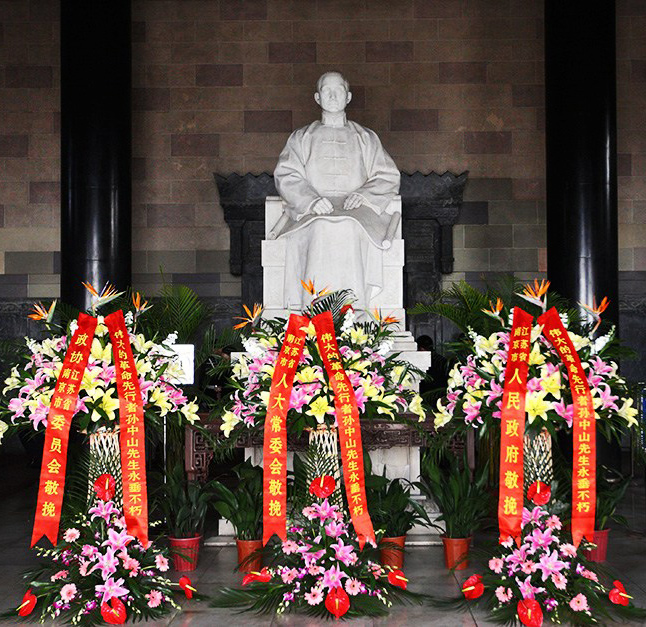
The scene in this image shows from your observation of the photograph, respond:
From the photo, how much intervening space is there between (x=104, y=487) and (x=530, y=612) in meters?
1.61

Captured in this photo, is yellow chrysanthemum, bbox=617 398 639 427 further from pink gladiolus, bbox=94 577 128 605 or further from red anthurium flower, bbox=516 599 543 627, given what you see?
pink gladiolus, bbox=94 577 128 605

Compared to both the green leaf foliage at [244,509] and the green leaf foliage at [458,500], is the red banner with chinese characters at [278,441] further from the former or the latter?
the green leaf foliage at [458,500]

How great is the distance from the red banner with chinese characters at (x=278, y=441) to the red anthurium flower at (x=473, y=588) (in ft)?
2.30

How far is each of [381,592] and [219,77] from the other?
6007 mm

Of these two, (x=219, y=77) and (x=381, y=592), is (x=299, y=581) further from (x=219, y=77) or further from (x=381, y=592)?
(x=219, y=77)

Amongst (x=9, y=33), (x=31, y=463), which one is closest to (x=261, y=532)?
(x=31, y=463)

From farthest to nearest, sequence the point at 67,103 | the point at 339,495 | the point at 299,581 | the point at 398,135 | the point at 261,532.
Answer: the point at 398,135 → the point at 67,103 → the point at 261,532 → the point at 339,495 → the point at 299,581

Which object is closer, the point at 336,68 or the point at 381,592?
the point at 381,592

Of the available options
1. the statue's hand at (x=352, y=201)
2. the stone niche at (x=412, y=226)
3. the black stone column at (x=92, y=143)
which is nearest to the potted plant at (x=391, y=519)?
the statue's hand at (x=352, y=201)

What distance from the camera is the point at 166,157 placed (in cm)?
819

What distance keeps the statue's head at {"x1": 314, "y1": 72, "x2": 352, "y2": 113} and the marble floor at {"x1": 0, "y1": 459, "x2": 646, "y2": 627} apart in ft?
9.38

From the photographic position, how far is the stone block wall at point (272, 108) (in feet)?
26.6

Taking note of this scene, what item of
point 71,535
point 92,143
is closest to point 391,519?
point 71,535

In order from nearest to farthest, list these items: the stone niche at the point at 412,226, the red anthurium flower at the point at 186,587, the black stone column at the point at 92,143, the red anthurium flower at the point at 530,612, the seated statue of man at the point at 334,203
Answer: the red anthurium flower at the point at 530,612, the red anthurium flower at the point at 186,587, the seated statue of man at the point at 334,203, the black stone column at the point at 92,143, the stone niche at the point at 412,226
